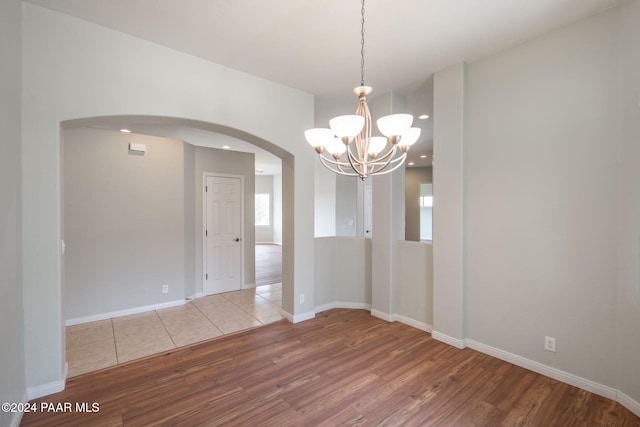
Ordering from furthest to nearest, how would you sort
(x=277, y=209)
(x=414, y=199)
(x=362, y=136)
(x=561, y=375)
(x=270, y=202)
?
(x=270, y=202) → (x=277, y=209) → (x=414, y=199) → (x=561, y=375) → (x=362, y=136)

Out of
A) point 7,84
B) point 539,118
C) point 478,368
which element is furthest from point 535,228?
point 7,84

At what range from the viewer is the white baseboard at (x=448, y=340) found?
3031 mm

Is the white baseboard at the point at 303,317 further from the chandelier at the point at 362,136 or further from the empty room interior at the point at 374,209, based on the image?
the chandelier at the point at 362,136

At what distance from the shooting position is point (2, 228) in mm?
1760

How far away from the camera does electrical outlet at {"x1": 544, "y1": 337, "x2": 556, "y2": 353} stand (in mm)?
2478

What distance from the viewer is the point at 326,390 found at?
2.32 m

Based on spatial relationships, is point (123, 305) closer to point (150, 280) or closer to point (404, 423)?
point (150, 280)

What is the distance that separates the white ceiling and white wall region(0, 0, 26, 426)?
0.55 meters

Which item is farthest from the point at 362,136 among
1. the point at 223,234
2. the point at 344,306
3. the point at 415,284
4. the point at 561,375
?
the point at 223,234

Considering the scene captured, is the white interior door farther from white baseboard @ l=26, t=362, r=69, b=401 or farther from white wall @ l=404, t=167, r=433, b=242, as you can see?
white wall @ l=404, t=167, r=433, b=242

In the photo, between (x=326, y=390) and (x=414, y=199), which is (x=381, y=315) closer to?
(x=326, y=390)

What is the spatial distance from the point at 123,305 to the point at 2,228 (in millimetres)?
2756

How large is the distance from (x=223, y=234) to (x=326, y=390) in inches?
142

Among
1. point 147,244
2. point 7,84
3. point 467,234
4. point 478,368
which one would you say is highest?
point 7,84
